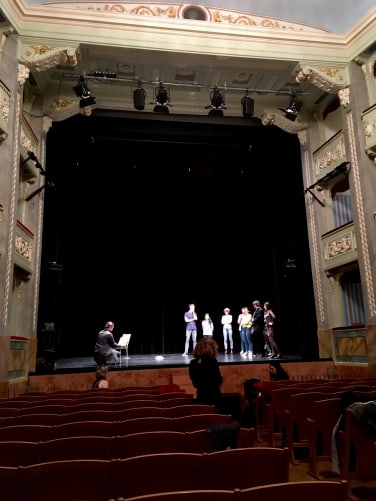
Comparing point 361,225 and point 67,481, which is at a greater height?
point 361,225

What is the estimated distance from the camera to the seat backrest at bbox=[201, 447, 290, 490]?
196cm

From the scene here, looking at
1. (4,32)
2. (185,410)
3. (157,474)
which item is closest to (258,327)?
(185,410)

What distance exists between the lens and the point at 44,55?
893cm

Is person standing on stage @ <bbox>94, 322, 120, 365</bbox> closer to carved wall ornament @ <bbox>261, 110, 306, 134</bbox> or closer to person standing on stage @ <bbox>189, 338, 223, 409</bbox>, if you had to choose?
person standing on stage @ <bbox>189, 338, 223, 409</bbox>

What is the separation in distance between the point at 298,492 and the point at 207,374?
3073 mm

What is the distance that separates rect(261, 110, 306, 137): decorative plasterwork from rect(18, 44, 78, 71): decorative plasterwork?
530 cm

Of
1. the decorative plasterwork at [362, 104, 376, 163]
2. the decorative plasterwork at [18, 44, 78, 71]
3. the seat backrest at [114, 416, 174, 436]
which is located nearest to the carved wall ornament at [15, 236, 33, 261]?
the decorative plasterwork at [18, 44, 78, 71]

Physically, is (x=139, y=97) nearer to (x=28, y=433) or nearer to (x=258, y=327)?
(x=258, y=327)

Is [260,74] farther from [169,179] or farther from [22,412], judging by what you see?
[22,412]

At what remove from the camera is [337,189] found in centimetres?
1159

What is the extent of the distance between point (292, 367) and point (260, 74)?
766 centimetres

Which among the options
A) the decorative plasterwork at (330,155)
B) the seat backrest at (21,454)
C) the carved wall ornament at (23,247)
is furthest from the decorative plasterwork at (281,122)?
the seat backrest at (21,454)

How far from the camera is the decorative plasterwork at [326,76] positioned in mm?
10000

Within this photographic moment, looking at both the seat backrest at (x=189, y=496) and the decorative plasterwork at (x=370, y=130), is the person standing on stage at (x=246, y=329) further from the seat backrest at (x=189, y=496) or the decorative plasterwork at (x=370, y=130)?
the seat backrest at (x=189, y=496)
